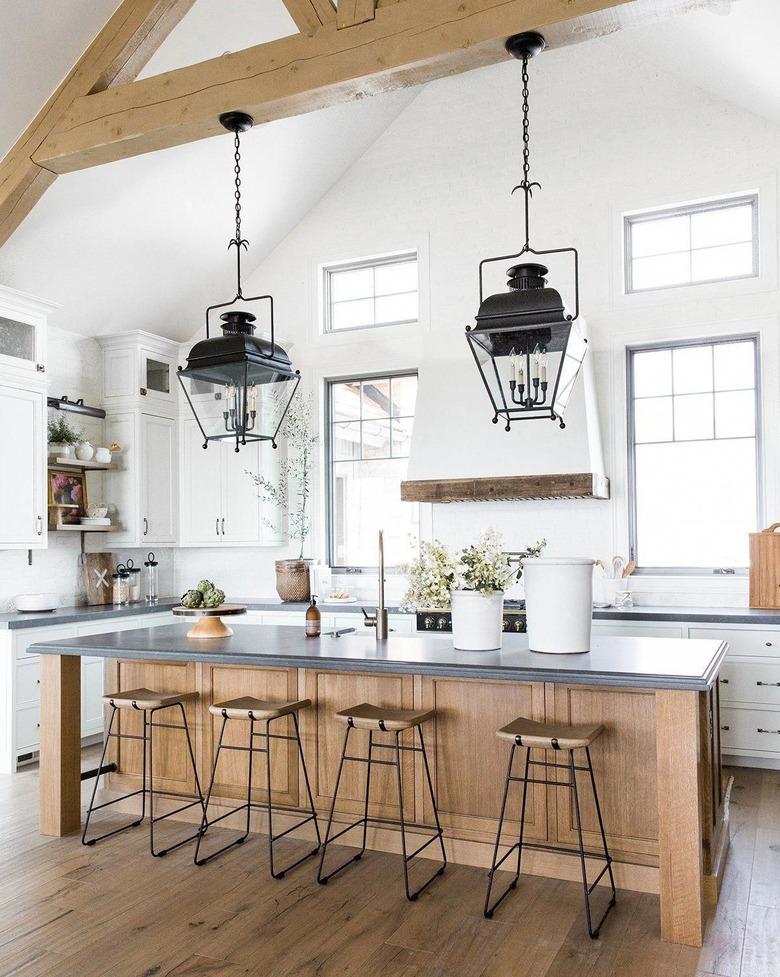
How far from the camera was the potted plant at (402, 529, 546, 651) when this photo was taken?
12.0 feet

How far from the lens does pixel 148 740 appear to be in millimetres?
4391

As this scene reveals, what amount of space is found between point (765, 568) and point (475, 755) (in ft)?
8.54

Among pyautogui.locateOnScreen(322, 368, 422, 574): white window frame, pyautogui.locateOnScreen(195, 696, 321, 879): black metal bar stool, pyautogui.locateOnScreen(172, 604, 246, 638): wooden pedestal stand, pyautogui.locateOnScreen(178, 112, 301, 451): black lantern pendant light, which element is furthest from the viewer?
pyautogui.locateOnScreen(322, 368, 422, 574): white window frame

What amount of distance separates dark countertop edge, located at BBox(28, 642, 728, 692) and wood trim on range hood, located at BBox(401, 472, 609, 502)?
2.01m

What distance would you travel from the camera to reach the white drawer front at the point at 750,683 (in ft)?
16.3

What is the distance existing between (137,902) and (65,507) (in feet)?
11.8

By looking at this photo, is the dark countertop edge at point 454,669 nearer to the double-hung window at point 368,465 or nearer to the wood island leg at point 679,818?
the wood island leg at point 679,818

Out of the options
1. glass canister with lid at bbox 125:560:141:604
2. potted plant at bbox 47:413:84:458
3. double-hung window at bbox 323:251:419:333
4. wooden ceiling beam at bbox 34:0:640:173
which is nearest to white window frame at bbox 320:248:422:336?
double-hung window at bbox 323:251:419:333

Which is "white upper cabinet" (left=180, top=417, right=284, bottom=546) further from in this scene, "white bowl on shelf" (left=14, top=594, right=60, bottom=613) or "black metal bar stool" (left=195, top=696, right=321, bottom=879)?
"black metal bar stool" (left=195, top=696, right=321, bottom=879)

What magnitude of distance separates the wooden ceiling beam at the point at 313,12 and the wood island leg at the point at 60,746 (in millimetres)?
3064

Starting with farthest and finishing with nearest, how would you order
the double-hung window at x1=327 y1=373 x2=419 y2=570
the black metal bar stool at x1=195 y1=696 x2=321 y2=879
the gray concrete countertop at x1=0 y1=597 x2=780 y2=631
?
the double-hung window at x1=327 y1=373 x2=419 y2=570 → the gray concrete countertop at x1=0 y1=597 x2=780 y2=631 → the black metal bar stool at x1=195 y1=696 x2=321 y2=879

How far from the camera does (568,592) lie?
3.53 meters

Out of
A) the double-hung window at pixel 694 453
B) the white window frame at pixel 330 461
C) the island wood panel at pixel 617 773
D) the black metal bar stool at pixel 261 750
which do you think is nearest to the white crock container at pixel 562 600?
the island wood panel at pixel 617 773

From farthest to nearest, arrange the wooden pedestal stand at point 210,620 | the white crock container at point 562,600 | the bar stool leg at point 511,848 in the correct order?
1. the wooden pedestal stand at point 210,620
2. the white crock container at point 562,600
3. the bar stool leg at point 511,848
